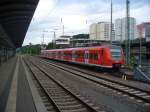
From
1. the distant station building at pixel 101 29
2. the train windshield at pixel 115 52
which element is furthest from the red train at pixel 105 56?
the distant station building at pixel 101 29

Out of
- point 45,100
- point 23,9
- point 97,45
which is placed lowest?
point 45,100

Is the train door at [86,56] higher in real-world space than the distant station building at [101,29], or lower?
lower

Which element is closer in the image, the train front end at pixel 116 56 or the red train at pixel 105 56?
the red train at pixel 105 56

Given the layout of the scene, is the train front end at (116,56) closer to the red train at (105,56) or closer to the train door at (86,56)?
the red train at (105,56)

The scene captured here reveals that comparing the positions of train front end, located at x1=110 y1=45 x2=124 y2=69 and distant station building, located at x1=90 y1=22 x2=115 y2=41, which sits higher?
distant station building, located at x1=90 y1=22 x2=115 y2=41

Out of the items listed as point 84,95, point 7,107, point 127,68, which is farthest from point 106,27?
point 7,107

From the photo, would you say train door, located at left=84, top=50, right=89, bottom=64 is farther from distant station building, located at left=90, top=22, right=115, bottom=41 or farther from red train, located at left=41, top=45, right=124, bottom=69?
distant station building, located at left=90, top=22, right=115, bottom=41

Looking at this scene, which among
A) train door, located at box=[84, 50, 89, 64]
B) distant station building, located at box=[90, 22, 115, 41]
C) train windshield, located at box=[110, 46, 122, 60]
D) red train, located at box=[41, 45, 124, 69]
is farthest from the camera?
distant station building, located at box=[90, 22, 115, 41]

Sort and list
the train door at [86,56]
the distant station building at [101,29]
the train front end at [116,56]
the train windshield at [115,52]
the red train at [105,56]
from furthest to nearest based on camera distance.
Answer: the distant station building at [101,29] < the train door at [86,56] < the train windshield at [115,52] < the train front end at [116,56] < the red train at [105,56]

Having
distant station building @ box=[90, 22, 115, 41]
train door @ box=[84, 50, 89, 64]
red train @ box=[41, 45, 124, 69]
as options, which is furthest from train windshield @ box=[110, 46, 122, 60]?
distant station building @ box=[90, 22, 115, 41]

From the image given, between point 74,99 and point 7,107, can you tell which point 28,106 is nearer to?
point 7,107

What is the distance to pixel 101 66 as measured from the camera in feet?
98.0

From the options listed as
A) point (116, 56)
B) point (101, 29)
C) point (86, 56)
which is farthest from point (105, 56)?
point (101, 29)

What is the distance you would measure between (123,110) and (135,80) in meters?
11.7
